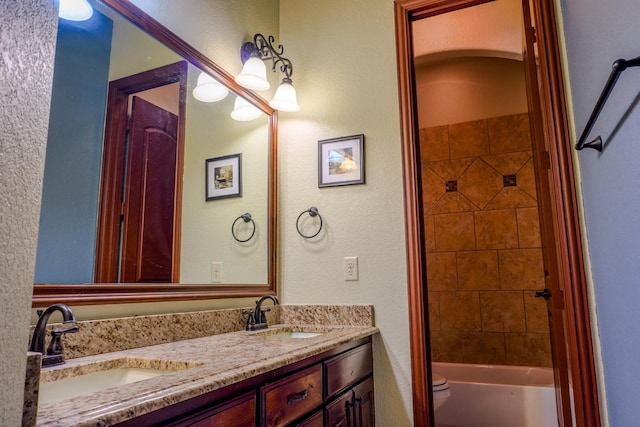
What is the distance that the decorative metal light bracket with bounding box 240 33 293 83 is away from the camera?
2.04 m

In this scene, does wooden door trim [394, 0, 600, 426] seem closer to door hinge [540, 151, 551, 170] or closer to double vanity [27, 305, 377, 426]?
door hinge [540, 151, 551, 170]

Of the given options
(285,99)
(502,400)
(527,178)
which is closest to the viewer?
(285,99)

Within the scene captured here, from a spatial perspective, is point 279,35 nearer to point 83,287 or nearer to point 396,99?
point 396,99

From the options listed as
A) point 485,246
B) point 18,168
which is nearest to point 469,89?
point 485,246

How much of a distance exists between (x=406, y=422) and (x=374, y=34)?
6.17 ft

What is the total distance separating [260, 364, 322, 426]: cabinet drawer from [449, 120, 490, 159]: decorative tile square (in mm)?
2693

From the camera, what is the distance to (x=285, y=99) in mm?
2117

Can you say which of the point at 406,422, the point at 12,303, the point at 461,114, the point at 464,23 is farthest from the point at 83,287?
the point at 461,114

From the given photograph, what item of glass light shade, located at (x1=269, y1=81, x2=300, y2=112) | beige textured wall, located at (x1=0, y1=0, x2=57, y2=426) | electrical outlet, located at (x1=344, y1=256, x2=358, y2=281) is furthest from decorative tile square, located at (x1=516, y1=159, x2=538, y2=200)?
beige textured wall, located at (x1=0, y1=0, x2=57, y2=426)

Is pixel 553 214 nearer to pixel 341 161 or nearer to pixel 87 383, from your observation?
pixel 341 161

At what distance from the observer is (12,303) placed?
56cm

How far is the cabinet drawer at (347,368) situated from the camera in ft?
4.74

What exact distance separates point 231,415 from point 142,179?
2.85ft

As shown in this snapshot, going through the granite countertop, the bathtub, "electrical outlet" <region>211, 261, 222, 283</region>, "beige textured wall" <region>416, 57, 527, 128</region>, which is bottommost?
the bathtub
